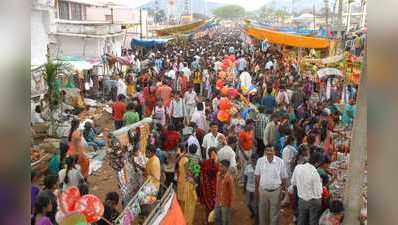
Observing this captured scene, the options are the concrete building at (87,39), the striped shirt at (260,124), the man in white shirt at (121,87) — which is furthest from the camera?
the concrete building at (87,39)

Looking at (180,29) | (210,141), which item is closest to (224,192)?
(210,141)

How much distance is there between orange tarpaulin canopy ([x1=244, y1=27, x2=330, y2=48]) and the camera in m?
10.8

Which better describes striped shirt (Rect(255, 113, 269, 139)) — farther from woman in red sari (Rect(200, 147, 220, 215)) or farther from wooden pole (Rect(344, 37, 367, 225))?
wooden pole (Rect(344, 37, 367, 225))

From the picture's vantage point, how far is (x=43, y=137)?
7.41 metres

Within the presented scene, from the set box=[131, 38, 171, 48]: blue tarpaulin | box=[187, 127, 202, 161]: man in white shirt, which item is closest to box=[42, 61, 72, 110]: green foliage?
box=[187, 127, 202, 161]: man in white shirt

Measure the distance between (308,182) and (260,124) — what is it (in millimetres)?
2066

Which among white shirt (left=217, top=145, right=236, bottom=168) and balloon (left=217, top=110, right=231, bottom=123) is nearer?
white shirt (left=217, top=145, right=236, bottom=168)

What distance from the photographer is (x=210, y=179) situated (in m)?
4.89

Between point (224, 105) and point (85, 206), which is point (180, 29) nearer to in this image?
point (224, 105)

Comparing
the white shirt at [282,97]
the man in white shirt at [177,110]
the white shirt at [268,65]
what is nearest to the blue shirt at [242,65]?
the white shirt at [268,65]

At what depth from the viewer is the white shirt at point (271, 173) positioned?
4.66 metres

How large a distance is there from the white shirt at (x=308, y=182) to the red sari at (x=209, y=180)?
0.87m

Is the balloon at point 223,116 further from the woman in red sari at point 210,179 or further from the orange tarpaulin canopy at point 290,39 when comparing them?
the orange tarpaulin canopy at point 290,39
